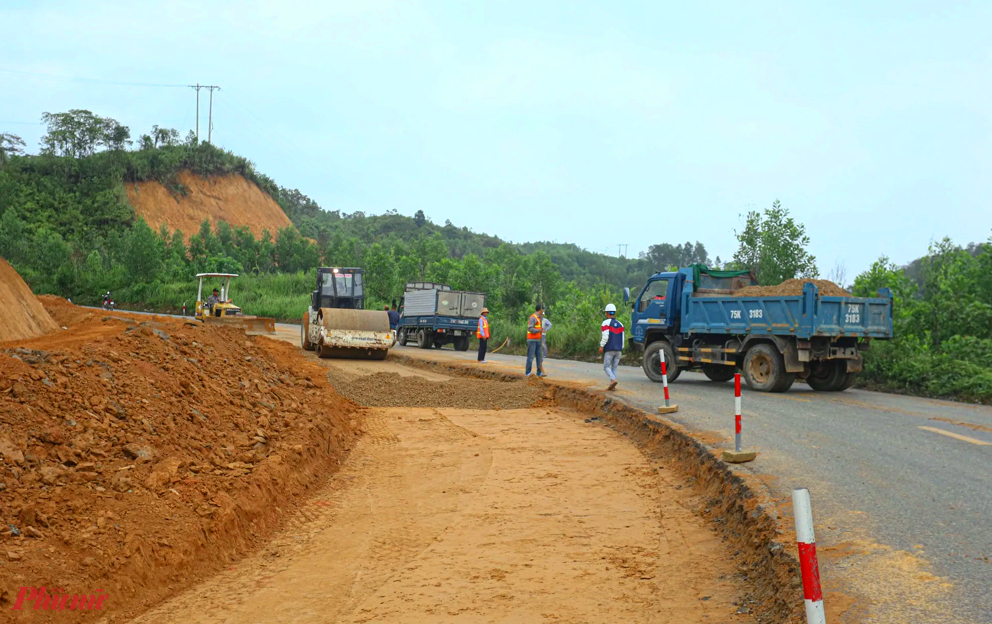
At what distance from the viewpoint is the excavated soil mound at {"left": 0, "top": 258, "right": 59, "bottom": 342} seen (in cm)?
1323

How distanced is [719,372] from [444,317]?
15.2 meters

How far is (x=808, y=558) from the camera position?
3676 mm

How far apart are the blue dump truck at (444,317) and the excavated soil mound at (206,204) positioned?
5544 cm

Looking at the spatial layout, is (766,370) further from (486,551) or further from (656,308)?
(486,551)

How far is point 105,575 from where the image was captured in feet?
19.4

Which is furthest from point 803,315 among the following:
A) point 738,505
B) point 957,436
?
point 738,505

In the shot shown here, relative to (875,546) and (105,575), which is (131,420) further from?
(875,546)

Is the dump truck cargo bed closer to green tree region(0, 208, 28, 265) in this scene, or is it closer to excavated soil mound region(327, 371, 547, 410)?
excavated soil mound region(327, 371, 547, 410)

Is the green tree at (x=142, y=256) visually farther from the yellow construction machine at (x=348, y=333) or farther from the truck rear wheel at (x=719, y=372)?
the truck rear wheel at (x=719, y=372)

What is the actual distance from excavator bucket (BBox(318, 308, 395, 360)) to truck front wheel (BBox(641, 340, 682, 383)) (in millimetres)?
8147

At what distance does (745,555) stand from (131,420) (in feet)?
19.6

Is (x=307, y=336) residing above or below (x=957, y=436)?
above

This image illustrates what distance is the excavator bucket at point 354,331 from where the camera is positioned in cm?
2414

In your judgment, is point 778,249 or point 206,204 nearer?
point 778,249
